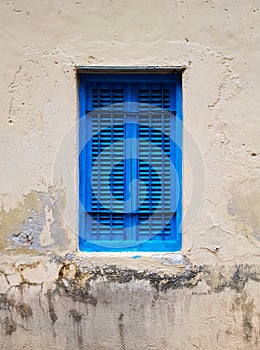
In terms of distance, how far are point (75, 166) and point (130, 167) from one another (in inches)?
16.7

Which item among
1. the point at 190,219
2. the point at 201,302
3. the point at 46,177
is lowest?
the point at 201,302

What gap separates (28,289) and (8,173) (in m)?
0.88

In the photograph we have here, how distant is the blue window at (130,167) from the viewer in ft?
17.0

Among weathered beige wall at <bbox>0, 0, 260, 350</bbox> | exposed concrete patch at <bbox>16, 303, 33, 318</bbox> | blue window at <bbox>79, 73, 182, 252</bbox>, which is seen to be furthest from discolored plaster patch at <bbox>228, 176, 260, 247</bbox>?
exposed concrete patch at <bbox>16, 303, 33, 318</bbox>

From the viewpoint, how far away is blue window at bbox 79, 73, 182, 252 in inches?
204

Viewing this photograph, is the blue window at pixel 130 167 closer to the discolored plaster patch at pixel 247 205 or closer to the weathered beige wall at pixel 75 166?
the weathered beige wall at pixel 75 166

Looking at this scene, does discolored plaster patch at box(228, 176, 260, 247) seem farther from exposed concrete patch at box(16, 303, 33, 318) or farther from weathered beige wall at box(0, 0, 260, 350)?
exposed concrete patch at box(16, 303, 33, 318)

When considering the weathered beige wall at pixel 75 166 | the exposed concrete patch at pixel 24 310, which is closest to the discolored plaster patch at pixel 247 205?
the weathered beige wall at pixel 75 166

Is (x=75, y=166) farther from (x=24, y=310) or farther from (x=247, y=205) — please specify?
(x=247, y=205)

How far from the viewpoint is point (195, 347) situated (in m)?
5.03

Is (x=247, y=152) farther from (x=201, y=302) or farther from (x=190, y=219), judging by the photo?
(x=201, y=302)

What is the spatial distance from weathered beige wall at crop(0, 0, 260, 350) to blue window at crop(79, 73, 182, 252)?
0.13 metres

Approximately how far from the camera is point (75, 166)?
5.09 m

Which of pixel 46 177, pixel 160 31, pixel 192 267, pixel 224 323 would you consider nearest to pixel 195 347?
pixel 224 323
